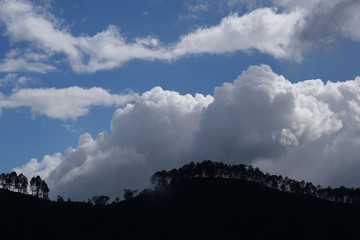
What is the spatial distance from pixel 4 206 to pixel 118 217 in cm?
5326

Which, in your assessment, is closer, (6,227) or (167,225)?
(6,227)

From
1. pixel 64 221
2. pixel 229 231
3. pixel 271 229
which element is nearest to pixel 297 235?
pixel 271 229

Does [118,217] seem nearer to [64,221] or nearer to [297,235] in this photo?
[64,221]

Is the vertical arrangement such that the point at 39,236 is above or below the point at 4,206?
below

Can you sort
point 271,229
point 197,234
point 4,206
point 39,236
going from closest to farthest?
point 39,236, point 197,234, point 271,229, point 4,206

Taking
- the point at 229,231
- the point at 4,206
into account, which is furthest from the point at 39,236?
the point at 229,231

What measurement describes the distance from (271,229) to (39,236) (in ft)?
311

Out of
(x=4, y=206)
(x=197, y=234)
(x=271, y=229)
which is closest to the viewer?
(x=197, y=234)

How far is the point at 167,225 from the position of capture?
184 meters

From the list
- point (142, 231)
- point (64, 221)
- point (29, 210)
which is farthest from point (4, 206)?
point (142, 231)

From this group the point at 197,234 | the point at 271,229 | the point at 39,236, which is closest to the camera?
the point at 39,236

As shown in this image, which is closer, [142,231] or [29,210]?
[142,231]

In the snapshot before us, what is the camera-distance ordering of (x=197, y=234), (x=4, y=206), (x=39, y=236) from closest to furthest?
(x=39, y=236) < (x=197, y=234) < (x=4, y=206)

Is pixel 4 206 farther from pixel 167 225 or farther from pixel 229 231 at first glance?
pixel 229 231
